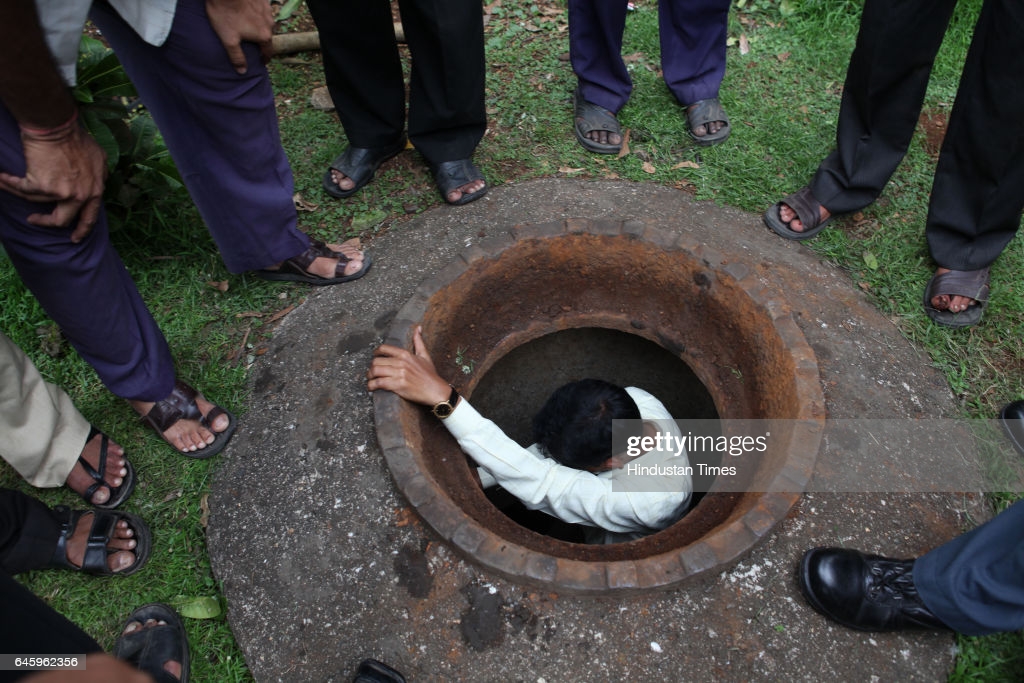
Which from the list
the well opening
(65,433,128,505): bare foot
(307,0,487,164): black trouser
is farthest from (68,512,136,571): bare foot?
(307,0,487,164): black trouser

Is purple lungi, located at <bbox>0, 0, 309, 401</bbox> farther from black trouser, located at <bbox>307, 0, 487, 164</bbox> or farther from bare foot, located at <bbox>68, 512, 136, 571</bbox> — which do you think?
black trouser, located at <bbox>307, 0, 487, 164</bbox>

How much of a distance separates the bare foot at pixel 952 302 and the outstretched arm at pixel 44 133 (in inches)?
117

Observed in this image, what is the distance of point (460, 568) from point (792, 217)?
2080 mm

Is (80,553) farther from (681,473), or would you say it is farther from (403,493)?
(681,473)

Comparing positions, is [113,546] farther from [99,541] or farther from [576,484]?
[576,484]

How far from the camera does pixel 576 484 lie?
2.44 meters

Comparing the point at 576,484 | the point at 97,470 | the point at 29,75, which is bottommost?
the point at 576,484

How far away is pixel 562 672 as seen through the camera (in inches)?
74.4

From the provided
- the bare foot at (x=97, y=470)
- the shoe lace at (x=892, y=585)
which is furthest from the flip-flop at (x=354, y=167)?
the shoe lace at (x=892, y=585)

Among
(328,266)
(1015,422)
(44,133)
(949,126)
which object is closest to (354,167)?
(328,266)

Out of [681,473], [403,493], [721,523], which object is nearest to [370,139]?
[403,493]

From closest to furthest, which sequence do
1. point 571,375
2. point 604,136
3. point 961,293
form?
point 961,293 < point 604,136 < point 571,375

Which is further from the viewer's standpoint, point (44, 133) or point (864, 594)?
point (864, 594)

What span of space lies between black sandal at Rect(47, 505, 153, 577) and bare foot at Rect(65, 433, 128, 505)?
0.07 meters
